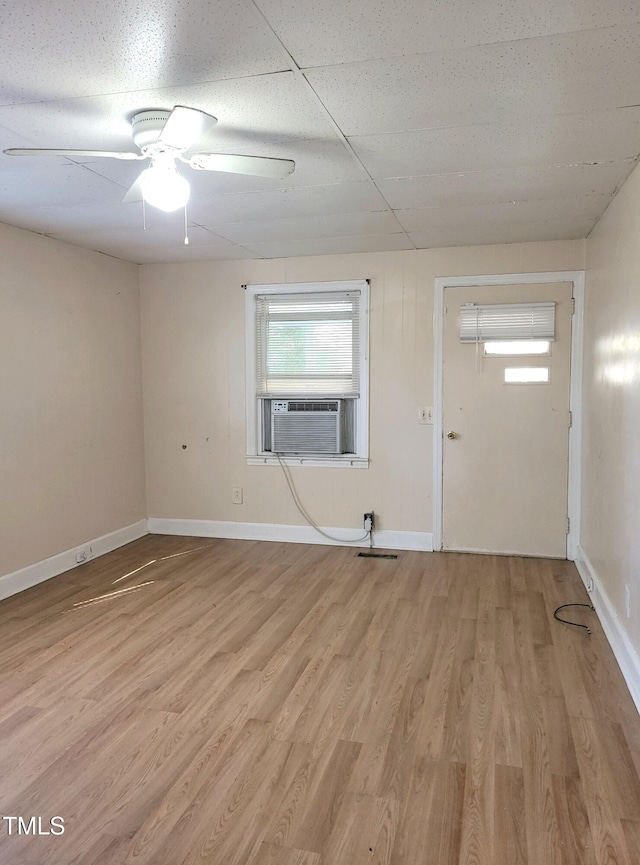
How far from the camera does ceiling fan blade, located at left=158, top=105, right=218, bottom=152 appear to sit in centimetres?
196

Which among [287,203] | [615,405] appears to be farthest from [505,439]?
[287,203]

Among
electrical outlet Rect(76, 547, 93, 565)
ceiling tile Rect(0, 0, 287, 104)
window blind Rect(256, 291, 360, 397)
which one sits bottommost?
electrical outlet Rect(76, 547, 93, 565)

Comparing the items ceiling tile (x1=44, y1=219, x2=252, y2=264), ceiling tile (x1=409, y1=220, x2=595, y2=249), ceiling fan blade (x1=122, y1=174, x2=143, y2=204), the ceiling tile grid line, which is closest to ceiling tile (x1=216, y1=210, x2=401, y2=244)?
ceiling tile (x1=44, y1=219, x2=252, y2=264)

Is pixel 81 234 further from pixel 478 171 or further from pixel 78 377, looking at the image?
pixel 478 171

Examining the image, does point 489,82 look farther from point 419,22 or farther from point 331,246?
point 331,246

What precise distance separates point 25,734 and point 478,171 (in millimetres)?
3190

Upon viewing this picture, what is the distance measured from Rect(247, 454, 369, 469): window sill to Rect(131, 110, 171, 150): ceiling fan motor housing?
3.13 meters

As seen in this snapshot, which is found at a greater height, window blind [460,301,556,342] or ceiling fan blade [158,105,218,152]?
ceiling fan blade [158,105,218,152]

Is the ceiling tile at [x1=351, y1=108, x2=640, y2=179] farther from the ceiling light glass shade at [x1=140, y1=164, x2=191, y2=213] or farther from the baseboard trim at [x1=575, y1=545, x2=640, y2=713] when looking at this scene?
the baseboard trim at [x1=575, y1=545, x2=640, y2=713]

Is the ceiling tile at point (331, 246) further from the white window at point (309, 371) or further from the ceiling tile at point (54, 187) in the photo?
the ceiling tile at point (54, 187)

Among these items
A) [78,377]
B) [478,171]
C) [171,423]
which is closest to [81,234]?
[78,377]

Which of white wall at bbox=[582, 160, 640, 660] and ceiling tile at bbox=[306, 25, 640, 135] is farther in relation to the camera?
white wall at bbox=[582, 160, 640, 660]

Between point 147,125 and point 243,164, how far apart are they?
375mm

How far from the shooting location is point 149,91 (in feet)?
6.72
